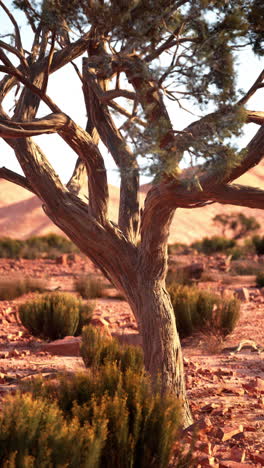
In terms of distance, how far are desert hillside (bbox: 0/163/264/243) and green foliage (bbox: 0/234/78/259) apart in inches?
1357

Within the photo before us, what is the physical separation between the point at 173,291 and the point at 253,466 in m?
8.82

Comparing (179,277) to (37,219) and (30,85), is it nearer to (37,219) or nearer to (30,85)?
(30,85)

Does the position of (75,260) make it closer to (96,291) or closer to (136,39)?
(96,291)

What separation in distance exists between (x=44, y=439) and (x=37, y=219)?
265ft

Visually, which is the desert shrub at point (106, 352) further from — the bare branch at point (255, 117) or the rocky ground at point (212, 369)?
the bare branch at point (255, 117)

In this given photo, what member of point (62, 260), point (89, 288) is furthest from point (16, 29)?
point (62, 260)

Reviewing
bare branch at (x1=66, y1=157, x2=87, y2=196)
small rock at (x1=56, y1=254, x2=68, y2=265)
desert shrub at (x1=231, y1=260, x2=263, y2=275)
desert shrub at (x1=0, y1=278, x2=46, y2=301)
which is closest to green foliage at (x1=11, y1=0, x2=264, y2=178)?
bare branch at (x1=66, y1=157, x2=87, y2=196)

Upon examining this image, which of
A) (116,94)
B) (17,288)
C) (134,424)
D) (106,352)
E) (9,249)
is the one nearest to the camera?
(134,424)

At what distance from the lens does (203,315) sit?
524 inches

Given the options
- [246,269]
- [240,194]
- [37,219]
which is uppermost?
[37,219]

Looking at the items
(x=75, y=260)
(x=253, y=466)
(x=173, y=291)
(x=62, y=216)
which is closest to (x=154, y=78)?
(x=62, y=216)

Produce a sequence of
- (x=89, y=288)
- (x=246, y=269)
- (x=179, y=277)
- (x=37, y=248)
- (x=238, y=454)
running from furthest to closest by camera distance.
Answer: (x=37, y=248), (x=246, y=269), (x=179, y=277), (x=89, y=288), (x=238, y=454)

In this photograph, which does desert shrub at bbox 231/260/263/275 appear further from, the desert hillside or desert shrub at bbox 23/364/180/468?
the desert hillside

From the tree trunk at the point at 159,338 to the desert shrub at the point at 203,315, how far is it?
5.52 meters
